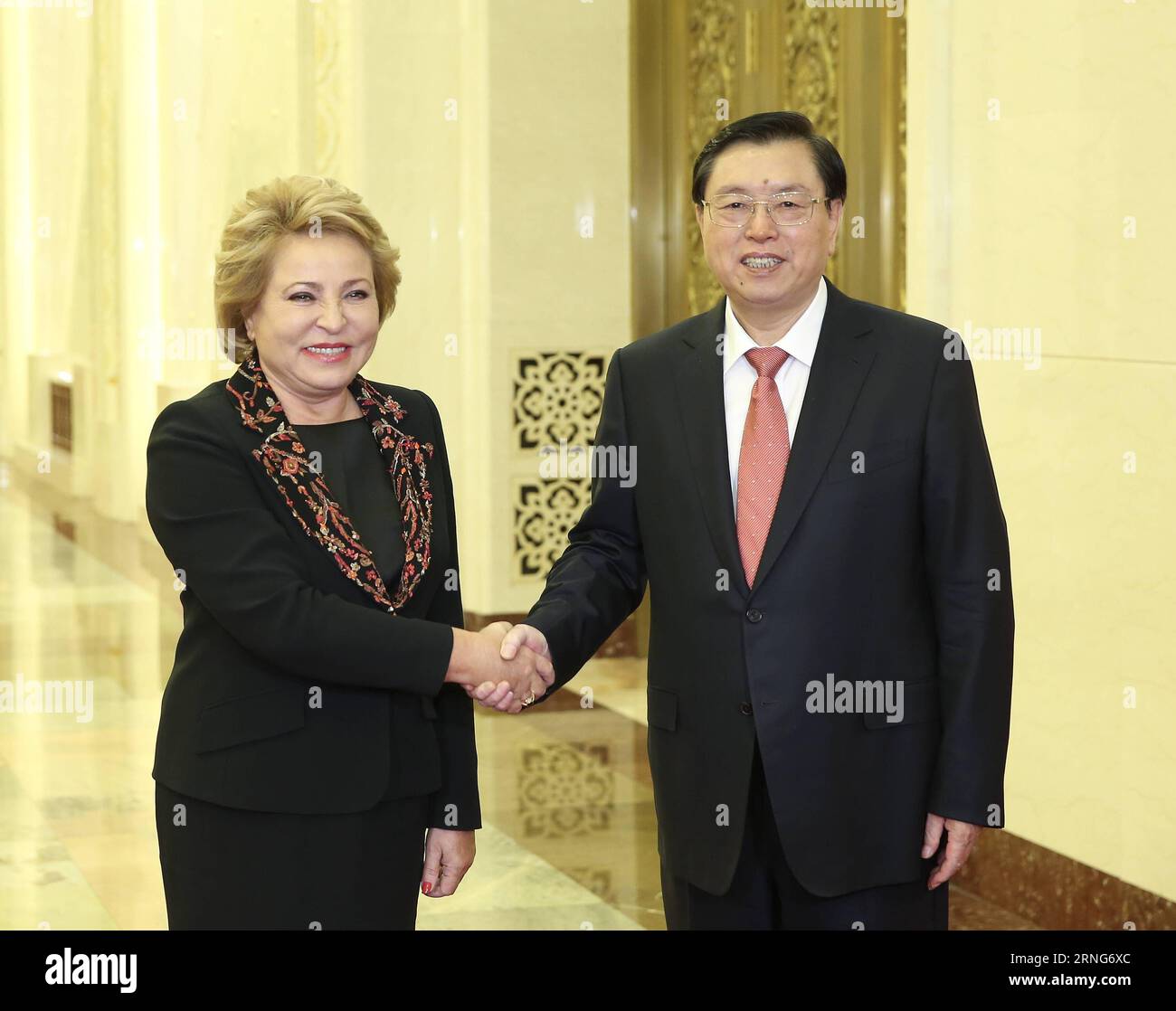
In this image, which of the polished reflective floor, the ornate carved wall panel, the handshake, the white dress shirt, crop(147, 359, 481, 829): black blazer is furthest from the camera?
the ornate carved wall panel

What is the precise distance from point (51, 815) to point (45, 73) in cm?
1120

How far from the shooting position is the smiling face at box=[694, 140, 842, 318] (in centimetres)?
251

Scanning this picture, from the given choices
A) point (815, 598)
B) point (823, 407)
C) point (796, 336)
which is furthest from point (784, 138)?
point (815, 598)

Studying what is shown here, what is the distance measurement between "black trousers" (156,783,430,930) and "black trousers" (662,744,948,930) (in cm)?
52

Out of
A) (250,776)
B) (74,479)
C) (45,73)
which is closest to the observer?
(250,776)

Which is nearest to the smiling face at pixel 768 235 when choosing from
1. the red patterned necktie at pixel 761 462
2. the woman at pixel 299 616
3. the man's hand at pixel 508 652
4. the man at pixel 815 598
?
the man at pixel 815 598

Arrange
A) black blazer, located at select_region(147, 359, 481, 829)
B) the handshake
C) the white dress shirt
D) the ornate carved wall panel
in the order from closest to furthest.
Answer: black blazer, located at select_region(147, 359, 481, 829), the handshake, the white dress shirt, the ornate carved wall panel

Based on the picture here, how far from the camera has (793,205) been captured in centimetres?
253

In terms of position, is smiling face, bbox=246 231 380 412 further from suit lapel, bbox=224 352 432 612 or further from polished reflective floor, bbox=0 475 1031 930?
polished reflective floor, bbox=0 475 1031 930

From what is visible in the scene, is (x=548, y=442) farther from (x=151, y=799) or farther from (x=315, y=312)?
(x=315, y=312)

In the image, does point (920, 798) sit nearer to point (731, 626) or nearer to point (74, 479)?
point (731, 626)

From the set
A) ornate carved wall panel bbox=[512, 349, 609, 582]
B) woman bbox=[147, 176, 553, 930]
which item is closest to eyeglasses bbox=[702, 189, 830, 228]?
woman bbox=[147, 176, 553, 930]

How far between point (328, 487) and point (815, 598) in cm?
76
